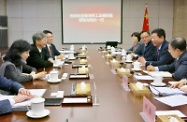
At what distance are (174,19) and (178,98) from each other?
279 inches

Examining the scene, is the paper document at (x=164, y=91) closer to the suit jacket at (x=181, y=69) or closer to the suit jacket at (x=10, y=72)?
the suit jacket at (x=181, y=69)

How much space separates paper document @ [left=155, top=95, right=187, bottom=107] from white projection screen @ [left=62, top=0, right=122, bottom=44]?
662cm

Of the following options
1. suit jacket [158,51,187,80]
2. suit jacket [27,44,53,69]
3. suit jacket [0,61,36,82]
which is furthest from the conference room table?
suit jacket [27,44,53,69]

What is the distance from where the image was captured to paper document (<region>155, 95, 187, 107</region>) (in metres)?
1.62

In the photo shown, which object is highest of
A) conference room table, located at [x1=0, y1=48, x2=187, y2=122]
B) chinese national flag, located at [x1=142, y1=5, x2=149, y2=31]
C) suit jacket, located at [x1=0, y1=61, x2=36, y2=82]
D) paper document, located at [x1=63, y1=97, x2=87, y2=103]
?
chinese national flag, located at [x1=142, y1=5, x2=149, y2=31]

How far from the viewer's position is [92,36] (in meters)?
8.34

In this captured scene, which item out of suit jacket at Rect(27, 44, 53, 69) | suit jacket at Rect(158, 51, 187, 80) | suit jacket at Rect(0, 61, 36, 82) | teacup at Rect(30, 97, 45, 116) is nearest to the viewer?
teacup at Rect(30, 97, 45, 116)

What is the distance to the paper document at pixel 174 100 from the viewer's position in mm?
1623

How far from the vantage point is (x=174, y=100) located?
1695 millimetres

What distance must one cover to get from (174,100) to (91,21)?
22.3 ft

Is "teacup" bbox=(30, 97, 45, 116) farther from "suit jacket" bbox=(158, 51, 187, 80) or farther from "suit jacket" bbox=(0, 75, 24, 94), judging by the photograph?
"suit jacket" bbox=(158, 51, 187, 80)

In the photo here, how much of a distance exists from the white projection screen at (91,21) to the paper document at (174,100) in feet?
21.7

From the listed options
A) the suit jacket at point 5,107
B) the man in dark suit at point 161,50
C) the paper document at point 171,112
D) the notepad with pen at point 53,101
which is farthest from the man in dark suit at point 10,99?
the man in dark suit at point 161,50

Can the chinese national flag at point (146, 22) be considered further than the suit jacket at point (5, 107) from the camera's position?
Yes
